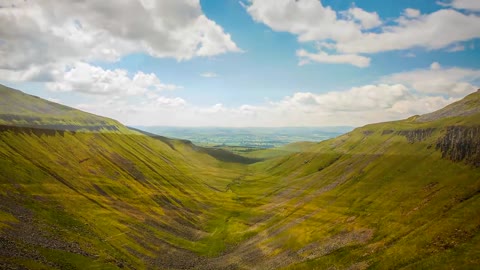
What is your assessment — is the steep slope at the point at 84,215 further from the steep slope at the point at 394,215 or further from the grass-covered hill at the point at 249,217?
the steep slope at the point at 394,215

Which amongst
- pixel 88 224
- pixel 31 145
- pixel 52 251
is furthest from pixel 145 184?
pixel 52 251

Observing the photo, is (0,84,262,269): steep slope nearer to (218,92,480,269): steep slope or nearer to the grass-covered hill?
the grass-covered hill

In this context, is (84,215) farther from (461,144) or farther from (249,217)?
(461,144)

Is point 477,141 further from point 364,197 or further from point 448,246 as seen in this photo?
point 448,246

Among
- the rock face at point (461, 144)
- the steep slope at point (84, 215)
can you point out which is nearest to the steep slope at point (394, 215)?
the rock face at point (461, 144)

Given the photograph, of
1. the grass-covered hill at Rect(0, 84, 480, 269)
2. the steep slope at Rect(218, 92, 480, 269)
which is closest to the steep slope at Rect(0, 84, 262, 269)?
the grass-covered hill at Rect(0, 84, 480, 269)

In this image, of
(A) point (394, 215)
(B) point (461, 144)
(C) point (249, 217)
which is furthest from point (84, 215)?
(B) point (461, 144)
